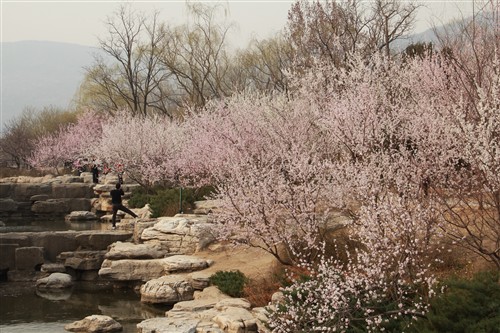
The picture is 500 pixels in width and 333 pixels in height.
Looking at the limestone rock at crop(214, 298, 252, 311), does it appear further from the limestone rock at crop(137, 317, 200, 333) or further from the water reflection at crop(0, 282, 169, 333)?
the water reflection at crop(0, 282, 169, 333)

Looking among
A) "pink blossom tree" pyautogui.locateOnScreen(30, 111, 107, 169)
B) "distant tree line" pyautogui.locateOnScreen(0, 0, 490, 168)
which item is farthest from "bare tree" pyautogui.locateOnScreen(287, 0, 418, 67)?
"pink blossom tree" pyautogui.locateOnScreen(30, 111, 107, 169)

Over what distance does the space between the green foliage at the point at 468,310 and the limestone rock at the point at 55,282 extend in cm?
1269

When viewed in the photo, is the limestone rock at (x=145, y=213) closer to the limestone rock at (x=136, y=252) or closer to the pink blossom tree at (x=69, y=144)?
the limestone rock at (x=136, y=252)

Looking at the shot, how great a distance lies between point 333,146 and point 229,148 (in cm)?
345

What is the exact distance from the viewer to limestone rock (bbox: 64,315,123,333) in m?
13.1

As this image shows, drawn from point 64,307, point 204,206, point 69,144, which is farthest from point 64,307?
point 69,144

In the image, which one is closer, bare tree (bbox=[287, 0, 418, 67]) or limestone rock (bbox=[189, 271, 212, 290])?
limestone rock (bbox=[189, 271, 212, 290])

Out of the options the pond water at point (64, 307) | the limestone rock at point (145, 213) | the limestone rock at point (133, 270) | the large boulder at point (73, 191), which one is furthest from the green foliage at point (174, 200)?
the large boulder at point (73, 191)

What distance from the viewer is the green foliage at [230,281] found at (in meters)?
13.9

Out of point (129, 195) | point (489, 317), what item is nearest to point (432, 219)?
point (489, 317)

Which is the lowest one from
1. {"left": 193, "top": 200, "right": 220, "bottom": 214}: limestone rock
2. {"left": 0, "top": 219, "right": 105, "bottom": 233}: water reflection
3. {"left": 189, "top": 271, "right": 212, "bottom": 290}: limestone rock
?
{"left": 189, "top": 271, "right": 212, "bottom": 290}: limestone rock

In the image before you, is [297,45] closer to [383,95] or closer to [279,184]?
[383,95]

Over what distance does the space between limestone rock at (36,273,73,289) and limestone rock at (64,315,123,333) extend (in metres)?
4.75

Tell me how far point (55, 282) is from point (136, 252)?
2477mm
